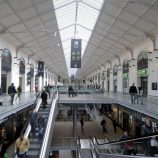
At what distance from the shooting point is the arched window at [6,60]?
26.1m

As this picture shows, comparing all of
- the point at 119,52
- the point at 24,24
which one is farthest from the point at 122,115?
the point at 24,24

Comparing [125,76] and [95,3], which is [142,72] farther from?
[95,3]

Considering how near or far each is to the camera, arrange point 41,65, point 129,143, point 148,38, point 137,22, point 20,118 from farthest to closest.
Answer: point 41,65, point 20,118, point 148,38, point 137,22, point 129,143

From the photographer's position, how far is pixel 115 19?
78.8 feet

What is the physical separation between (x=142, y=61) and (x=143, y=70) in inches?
41.2

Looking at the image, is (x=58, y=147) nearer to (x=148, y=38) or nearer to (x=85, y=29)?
(x=148, y=38)

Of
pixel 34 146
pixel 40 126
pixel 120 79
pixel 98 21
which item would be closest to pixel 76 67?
pixel 98 21

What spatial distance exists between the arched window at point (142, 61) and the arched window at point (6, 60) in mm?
13318

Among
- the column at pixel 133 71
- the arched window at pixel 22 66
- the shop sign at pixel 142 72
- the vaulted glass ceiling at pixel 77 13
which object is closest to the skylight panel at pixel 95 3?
the vaulted glass ceiling at pixel 77 13

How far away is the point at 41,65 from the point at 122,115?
13.7 metres

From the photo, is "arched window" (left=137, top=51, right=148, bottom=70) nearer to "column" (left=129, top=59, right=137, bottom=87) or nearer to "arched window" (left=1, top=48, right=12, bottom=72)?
"column" (left=129, top=59, right=137, bottom=87)

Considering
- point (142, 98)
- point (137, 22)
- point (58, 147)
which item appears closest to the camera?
point (142, 98)

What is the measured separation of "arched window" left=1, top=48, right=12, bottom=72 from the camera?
26.1 meters

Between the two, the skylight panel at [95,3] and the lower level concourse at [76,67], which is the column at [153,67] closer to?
the lower level concourse at [76,67]
